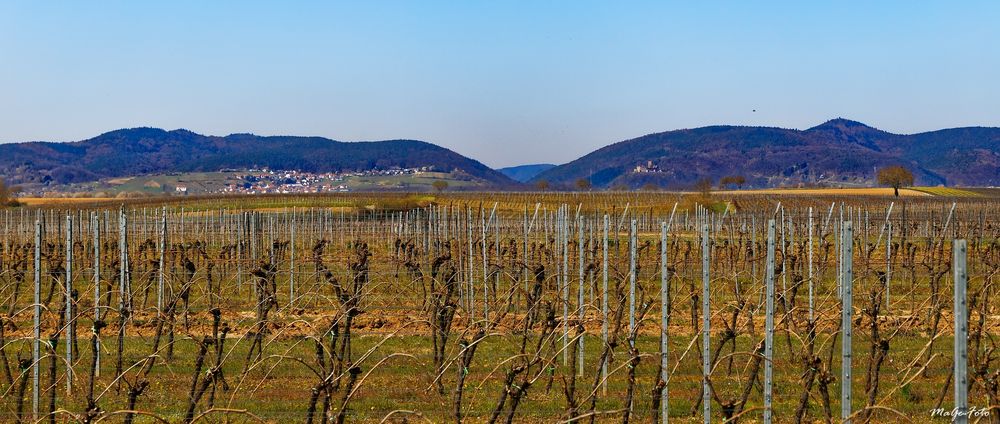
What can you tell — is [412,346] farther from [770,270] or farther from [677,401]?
[770,270]

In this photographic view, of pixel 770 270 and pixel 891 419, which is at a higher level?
pixel 770 270

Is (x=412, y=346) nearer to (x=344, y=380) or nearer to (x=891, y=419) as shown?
(x=344, y=380)

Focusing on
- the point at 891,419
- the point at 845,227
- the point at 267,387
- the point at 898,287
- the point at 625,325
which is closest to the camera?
the point at 845,227

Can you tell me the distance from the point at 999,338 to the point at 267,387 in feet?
32.8

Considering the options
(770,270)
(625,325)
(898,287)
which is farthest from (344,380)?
(898,287)

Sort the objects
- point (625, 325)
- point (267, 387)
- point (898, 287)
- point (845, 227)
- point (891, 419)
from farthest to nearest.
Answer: point (898, 287) → point (625, 325) → point (267, 387) → point (891, 419) → point (845, 227)

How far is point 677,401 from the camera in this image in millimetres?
9609

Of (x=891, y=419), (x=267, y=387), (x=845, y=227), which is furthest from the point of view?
(x=267, y=387)

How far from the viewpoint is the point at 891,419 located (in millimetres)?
8891

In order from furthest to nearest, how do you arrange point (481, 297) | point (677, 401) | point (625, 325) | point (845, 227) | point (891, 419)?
point (481, 297) → point (625, 325) → point (677, 401) → point (891, 419) → point (845, 227)

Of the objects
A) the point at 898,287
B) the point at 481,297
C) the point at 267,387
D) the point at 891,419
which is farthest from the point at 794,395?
the point at 898,287

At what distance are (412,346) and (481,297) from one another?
4.96 m

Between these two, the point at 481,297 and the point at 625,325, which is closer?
the point at 625,325

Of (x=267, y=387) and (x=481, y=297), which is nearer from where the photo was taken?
(x=267, y=387)
